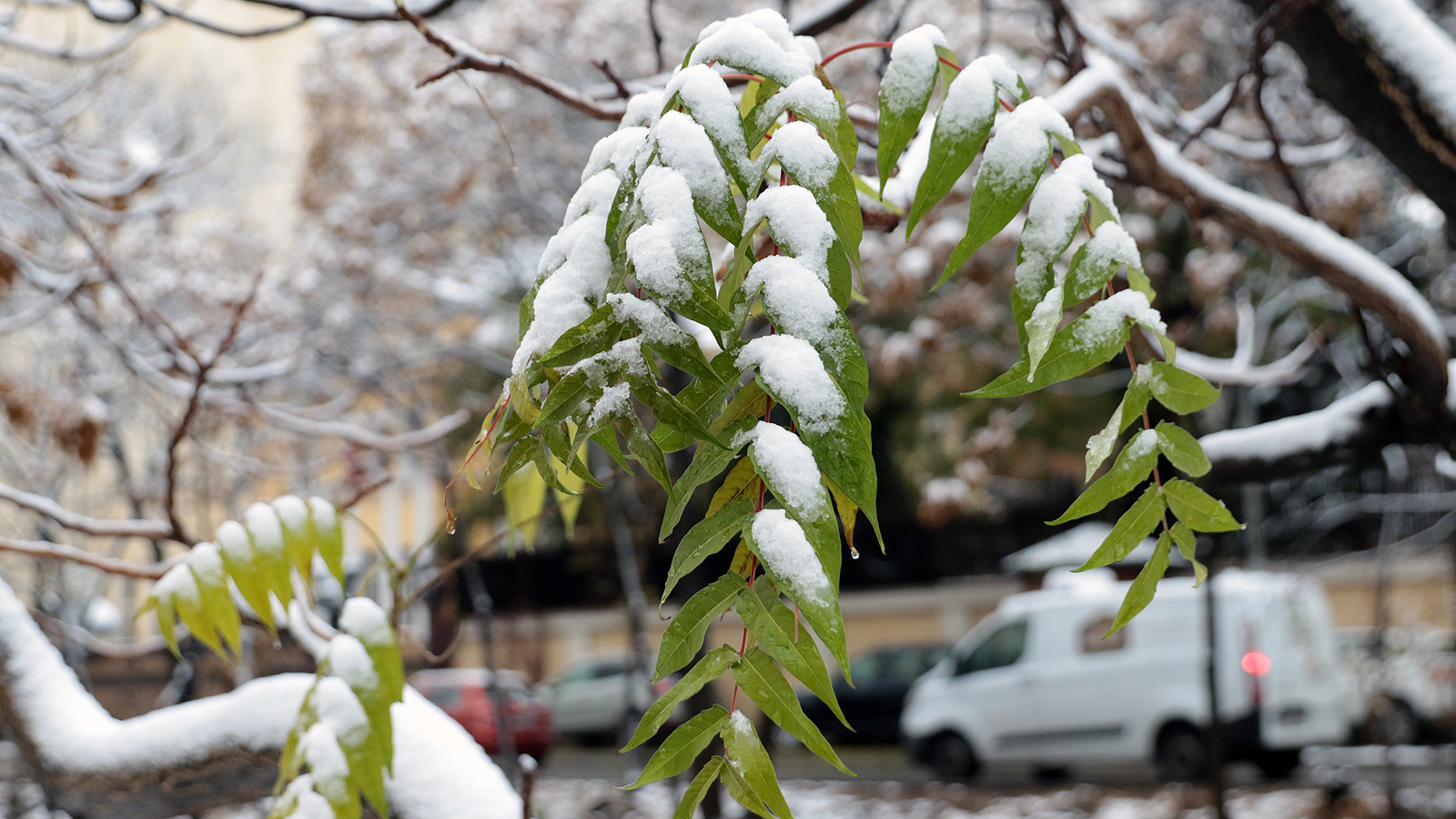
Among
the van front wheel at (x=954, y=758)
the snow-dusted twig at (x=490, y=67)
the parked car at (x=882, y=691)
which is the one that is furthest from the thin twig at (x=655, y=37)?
the parked car at (x=882, y=691)

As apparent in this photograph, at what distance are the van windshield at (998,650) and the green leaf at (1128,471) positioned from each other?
12885 mm

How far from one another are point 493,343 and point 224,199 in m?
4.26

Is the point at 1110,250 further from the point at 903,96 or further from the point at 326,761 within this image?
the point at 326,761

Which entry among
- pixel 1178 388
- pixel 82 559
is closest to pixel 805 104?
pixel 1178 388

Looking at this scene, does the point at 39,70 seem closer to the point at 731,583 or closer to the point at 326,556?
the point at 326,556

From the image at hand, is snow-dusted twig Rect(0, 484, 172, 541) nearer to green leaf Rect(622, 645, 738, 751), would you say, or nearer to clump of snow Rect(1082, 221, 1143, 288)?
green leaf Rect(622, 645, 738, 751)

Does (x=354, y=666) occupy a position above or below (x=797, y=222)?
below

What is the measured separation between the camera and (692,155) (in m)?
0.88

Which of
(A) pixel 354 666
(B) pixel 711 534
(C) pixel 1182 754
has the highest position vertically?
(B) pixel 711 534

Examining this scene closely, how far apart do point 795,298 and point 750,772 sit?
350 millimetres

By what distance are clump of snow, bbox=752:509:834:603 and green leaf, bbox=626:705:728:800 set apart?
0.46 feet

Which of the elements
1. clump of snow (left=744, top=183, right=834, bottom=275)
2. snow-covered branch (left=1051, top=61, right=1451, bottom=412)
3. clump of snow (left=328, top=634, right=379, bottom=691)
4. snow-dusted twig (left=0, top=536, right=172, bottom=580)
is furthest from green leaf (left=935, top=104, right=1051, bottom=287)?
snow-dusted twig (left=0, top=536, right=172, bottom=580)

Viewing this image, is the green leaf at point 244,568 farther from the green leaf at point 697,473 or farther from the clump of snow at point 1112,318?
the clump of snow at point 1112,318

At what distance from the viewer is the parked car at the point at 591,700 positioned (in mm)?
19016
